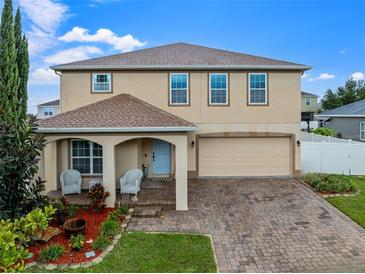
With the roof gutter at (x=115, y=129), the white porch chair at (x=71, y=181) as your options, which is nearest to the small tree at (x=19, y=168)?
the roof gutter at (x=115, y=129)

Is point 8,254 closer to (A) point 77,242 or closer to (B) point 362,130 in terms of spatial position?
(A) point 77,242

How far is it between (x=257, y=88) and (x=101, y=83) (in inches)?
348

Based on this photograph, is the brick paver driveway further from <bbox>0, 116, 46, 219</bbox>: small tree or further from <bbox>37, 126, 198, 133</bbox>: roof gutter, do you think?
<bbox>0, 116, 46, 219</bbox>: small tree

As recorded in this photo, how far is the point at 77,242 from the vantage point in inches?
265

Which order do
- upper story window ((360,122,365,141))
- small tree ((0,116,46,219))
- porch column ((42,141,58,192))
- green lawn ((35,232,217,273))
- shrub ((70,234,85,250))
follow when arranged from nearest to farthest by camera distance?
green lawn ((35,232,217,273)) → shrub ((70,234,85,250)) → small tree ((0,116,46,219)) → porch column ((42,141,58,192)) → upper story window ((360,122,365,141))

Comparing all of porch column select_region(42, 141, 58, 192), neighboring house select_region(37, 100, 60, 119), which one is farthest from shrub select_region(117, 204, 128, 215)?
neighboring house select_region(37, 100, 60, 119)

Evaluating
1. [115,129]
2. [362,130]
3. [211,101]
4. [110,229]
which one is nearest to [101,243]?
[110,229]

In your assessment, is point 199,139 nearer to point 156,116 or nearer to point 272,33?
point 156,116

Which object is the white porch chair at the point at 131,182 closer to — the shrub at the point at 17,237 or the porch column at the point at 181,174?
the porch column at the point at 181,174

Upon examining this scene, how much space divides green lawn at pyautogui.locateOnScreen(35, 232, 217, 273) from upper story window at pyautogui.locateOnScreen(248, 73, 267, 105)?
9.21 meters

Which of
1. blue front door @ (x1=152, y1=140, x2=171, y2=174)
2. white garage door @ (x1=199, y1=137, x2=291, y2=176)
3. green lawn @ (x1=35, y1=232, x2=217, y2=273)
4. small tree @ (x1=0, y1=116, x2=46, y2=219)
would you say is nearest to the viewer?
green lawn @ (x1=35, y1=232, x2=217, y2=273)

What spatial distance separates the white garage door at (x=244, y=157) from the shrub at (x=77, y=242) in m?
8.80

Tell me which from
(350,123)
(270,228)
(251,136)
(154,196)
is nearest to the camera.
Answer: (270,228)

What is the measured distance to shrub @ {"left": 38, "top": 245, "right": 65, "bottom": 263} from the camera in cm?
623
